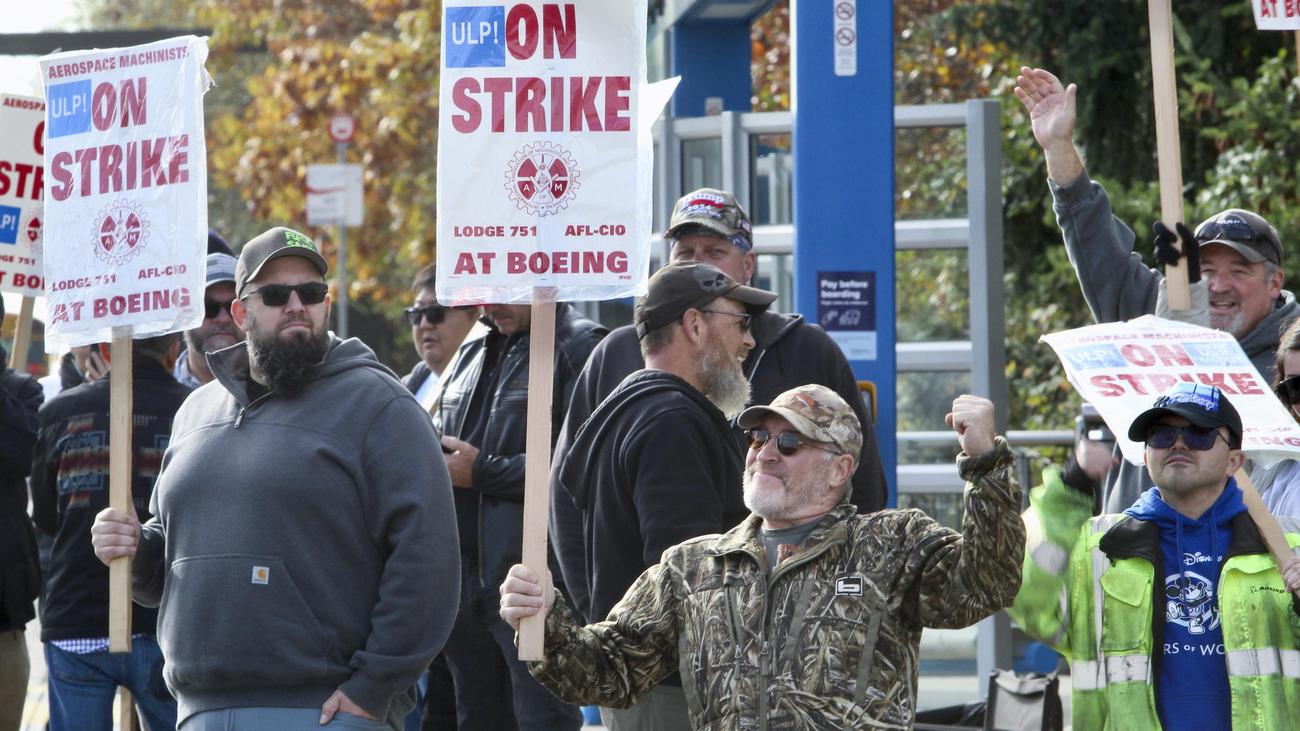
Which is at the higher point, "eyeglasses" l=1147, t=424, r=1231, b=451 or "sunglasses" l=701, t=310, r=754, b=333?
"sunglasses" l=701, t=310, r=754, b=333

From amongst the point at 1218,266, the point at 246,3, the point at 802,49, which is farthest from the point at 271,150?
the point at 1218,266

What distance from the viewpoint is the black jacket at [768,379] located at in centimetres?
579

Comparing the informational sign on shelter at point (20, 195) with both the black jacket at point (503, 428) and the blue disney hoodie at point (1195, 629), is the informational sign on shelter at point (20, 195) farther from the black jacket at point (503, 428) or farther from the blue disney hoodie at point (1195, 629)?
the blue disney hoodie at point (1195, 629)

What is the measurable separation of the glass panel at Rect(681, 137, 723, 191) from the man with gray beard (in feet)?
12.3

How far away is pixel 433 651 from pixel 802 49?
3890 mm

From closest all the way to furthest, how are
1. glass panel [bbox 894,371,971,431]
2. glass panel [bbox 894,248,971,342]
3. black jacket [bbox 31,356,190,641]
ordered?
black jacket [bbox 31,356,190,641] → glass panel [bbox 894,371,971,431] → glass panel [bbox 894,248,971,342]

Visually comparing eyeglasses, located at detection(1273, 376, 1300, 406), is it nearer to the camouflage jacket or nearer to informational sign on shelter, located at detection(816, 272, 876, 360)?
the camouflage jacket

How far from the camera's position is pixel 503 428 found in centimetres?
691

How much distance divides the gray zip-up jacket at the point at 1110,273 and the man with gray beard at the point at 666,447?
114 centimetres

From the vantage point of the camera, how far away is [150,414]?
22.6 ft

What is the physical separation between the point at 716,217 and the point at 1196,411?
2326mm

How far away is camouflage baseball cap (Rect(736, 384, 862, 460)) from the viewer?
4434 millimetres

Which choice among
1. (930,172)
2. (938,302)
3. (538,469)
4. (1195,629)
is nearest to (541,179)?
(538,469)

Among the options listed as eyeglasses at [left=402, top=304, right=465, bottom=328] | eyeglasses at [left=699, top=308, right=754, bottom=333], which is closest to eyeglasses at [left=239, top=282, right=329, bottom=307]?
eyeglasses at [left=699, top=308, right=754, bottom=333]
